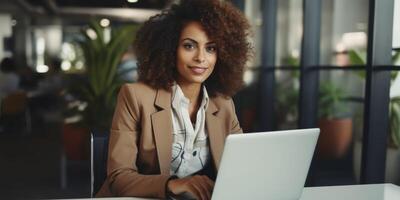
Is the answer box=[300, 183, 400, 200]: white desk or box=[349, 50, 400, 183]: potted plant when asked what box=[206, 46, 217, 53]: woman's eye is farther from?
box=[349, 50, 400, 183]: potted plant

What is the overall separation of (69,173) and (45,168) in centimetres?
34

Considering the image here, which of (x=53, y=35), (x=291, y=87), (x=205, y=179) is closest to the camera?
(x=205, y=179)

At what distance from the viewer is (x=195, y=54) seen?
1.45 m

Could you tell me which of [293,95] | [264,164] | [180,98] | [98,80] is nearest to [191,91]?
[180,98]

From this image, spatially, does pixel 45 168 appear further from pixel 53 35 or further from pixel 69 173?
pixel 53 35

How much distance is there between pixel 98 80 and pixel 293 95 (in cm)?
188

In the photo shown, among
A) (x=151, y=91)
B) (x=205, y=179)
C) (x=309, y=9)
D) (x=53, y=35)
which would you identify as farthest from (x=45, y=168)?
(x=53, y=35)

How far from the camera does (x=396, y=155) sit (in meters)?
2.87

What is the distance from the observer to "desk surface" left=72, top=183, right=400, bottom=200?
4.07 ft

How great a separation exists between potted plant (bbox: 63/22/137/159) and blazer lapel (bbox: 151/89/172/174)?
255 centimetres

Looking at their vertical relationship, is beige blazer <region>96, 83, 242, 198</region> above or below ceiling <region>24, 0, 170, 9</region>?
below

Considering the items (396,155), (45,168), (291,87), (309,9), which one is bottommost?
(45,168)

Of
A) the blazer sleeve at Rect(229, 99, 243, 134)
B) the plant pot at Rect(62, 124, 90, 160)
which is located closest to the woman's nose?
the blazer sleeve at Rect(229, 99, 243, 134)

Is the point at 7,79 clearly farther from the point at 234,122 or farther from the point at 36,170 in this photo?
the point at 234,122
